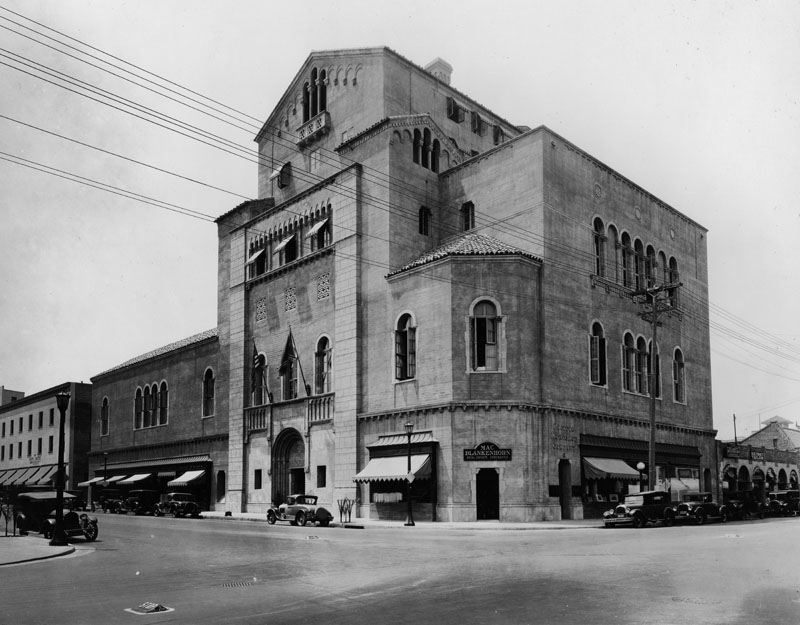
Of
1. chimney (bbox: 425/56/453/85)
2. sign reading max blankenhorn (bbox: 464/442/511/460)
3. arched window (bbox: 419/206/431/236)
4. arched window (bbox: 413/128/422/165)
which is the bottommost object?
sign reading max blankenhorn (bbox: 464/442/511/460)

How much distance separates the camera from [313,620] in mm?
11305

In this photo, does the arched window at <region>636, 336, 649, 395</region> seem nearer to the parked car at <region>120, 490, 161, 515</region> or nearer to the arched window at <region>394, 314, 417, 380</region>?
the arched window at <region>394, 314, 417, 380</region>

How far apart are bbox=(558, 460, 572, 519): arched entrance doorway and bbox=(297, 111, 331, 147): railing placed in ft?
80.8

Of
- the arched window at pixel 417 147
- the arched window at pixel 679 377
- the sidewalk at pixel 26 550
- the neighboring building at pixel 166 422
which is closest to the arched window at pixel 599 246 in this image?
the arched window at pixel 679 377

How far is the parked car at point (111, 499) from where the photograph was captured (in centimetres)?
5600

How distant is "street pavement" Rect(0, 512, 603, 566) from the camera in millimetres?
21688

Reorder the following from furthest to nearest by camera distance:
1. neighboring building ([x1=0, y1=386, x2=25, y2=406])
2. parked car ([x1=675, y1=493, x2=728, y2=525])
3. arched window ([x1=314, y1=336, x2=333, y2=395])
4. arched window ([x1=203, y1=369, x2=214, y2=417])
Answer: neighboring building ([x1=0, y1=386, x2=25, y2=406])
arched window ([x1=203, y1=369, x2=214, y2=417])
arched window ([x1=314, y1=336, x2=333, y2=395])
parked car ([x1=675, y1=493, x2=728, y2=525])

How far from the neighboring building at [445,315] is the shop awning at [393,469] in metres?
0.12

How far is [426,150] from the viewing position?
1790 inches

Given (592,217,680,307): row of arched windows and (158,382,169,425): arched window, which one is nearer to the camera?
(592,217,680,307): row of arched windows

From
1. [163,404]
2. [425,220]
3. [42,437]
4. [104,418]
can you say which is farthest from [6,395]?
[425,220]

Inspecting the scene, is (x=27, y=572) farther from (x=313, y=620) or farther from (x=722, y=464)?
(x=722, y=464)

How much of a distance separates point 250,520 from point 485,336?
1609 cm

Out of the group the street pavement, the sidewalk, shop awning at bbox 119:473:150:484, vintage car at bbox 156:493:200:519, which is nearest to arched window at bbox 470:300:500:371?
the street pavement
